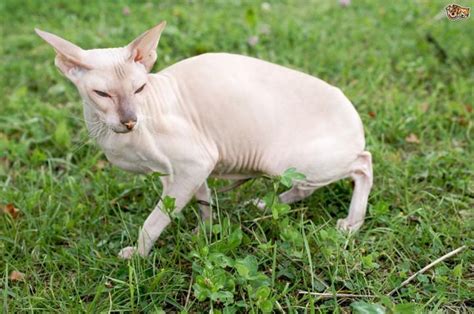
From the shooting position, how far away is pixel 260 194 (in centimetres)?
298

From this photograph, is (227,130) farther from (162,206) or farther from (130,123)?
(130,123)

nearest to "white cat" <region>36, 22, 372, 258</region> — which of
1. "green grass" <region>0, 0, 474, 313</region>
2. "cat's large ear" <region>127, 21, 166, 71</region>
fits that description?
"cat's large ear" <region>127, 21, 166, 71</region>

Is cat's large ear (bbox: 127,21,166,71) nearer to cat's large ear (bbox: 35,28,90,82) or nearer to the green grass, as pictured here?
cat's large ear (bbox: 35,28,90,82)

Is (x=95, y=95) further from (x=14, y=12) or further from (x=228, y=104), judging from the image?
(x=14, y=12)

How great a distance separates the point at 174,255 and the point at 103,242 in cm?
37

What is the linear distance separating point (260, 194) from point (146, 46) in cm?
104

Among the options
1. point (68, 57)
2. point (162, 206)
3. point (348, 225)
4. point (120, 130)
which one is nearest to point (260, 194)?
point (348, 225)

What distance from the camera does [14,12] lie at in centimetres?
506

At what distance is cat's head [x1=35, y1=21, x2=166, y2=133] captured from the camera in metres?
2.10

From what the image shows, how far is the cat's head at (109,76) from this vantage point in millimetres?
2102

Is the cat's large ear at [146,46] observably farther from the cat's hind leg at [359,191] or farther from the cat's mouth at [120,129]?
the cat's hind leg at [359,191]

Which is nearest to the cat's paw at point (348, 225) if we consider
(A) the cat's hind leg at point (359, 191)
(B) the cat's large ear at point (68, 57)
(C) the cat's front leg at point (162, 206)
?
(A) the cat's hind leg at point (359, 191)

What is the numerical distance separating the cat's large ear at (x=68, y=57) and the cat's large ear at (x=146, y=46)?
168 millimetres

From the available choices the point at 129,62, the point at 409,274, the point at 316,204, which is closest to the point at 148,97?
the point at 129,62
